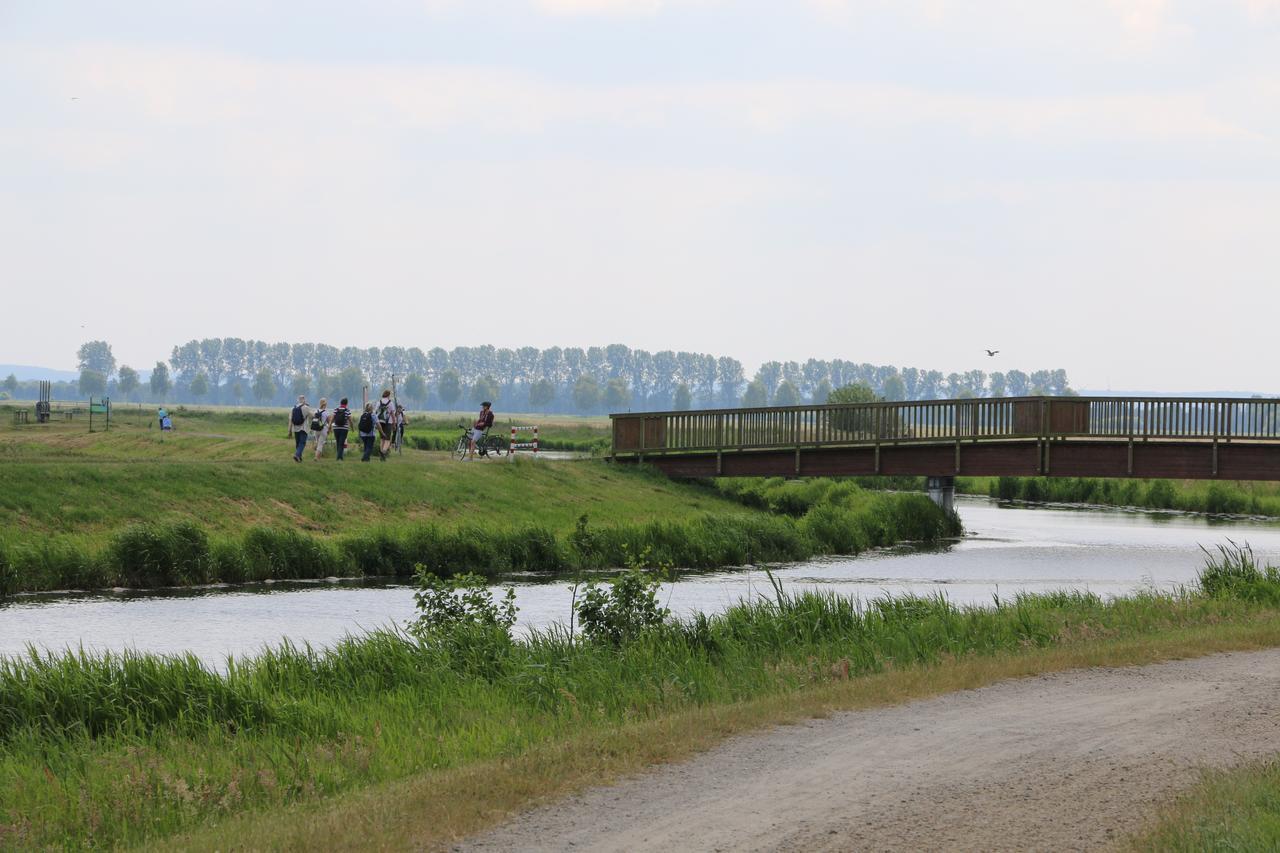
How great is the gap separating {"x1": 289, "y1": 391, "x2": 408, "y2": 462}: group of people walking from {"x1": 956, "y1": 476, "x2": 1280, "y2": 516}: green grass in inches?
971

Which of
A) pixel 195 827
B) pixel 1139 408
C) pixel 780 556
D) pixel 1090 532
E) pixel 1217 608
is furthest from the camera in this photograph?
pixel 1090 532

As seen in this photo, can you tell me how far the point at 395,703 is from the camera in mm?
13555

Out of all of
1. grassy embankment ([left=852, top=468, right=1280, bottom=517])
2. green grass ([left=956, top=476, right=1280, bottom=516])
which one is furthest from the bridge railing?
grassy embankment ([left=852, top=468, right=1280, bottom=517])

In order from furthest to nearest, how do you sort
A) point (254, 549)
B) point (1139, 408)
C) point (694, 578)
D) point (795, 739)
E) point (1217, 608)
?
point (1139, 408) → point (694, 578) → point (254, 549) → point (1217, 608) → point (795, 739)

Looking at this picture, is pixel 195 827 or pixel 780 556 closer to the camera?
pixel 195 827

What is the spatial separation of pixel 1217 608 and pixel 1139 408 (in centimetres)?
2341

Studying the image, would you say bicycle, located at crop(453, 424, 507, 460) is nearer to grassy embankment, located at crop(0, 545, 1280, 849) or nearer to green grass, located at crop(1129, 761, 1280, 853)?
grassy embankment, located at crop(0, 545, 1280, 849)

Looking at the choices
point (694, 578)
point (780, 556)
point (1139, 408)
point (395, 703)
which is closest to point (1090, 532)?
point (1139, 408)

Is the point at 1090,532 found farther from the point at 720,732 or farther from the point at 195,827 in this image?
the point at 195,827

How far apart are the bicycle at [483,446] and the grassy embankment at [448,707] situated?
2704 cm

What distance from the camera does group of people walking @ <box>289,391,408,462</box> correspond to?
3906 centimetres

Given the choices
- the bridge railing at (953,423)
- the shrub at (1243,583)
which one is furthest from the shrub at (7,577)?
the bridge railing at (953,423)

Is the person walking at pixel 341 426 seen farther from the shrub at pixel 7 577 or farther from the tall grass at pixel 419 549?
the shrub at pixel 7 577

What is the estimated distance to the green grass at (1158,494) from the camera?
2217 inches
